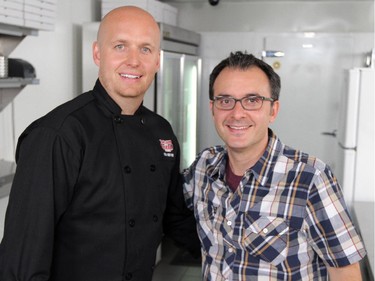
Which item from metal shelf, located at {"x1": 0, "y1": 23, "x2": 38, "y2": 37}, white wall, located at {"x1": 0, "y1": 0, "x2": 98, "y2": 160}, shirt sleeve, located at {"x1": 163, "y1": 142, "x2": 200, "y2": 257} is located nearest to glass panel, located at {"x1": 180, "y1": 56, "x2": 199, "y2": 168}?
white wall, located at {"x1": 0, "y1": 0, "x2": 98, "y2": 160}

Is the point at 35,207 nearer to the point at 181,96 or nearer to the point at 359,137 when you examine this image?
the point at 359,137

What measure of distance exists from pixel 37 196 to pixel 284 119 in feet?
13.9

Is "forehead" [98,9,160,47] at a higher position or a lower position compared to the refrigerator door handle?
higher

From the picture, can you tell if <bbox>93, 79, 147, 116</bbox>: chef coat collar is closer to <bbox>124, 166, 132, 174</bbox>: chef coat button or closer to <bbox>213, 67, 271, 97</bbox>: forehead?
<bbox>124, 166, 132, 174</bbox>: chef coat button

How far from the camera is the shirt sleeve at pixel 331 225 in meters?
1.58

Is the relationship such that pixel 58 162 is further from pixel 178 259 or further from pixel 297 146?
pixel 297 146

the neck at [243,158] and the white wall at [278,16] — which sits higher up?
the white wall at [278,16]

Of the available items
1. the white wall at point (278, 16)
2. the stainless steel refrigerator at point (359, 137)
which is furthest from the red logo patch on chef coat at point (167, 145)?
the white wall at point (278, 16)

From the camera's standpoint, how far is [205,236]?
180cm

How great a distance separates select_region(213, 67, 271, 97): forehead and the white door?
373cm

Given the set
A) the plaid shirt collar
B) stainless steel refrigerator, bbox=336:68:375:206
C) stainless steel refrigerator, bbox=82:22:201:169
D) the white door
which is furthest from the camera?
the white door

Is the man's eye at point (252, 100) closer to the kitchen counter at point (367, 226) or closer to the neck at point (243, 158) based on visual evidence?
the neck at point (243, 158)

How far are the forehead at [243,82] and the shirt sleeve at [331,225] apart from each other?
14.5 inches

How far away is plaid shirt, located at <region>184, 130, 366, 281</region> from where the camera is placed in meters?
1.58
